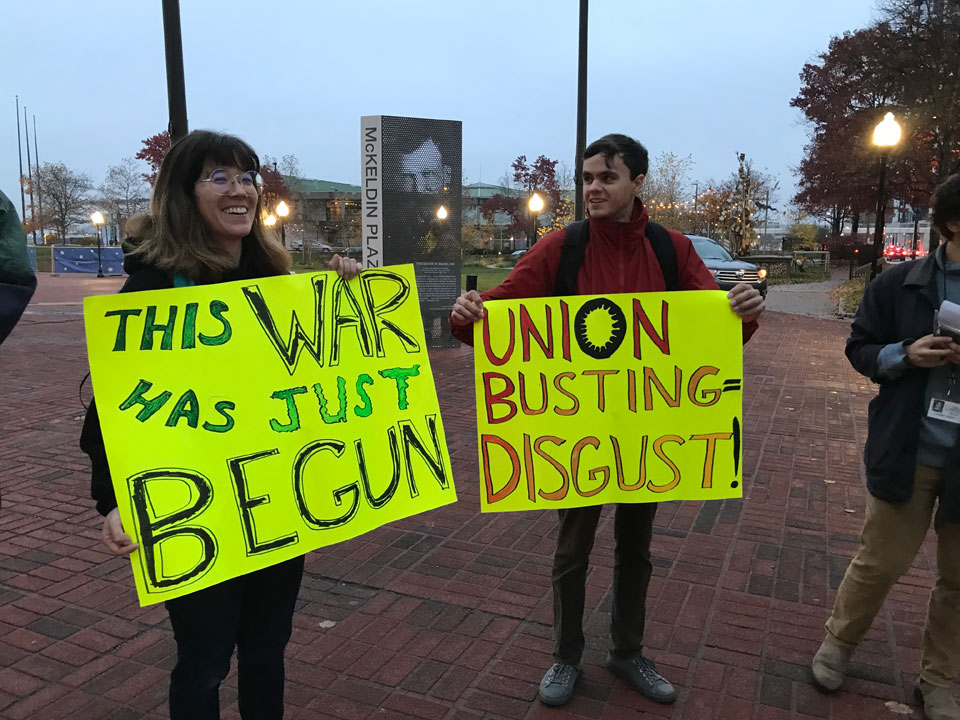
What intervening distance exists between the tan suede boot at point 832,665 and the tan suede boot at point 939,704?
28 cm

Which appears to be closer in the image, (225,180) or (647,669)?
(225,180)

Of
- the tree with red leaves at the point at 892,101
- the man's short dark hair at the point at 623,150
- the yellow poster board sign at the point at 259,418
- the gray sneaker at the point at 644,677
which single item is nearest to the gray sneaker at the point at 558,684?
the gray sneaker at the point at 644,677

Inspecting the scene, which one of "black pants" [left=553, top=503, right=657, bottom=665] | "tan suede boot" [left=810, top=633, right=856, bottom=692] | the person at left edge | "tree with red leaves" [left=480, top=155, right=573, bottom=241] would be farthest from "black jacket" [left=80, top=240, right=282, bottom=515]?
"tree with red leaves" [left=480, top=155, right=573, bottom=241]

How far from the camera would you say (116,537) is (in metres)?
1.92

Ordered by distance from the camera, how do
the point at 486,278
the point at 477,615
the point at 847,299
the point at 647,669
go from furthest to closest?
1. the point at 486,278
2. the point at 847,299
3. the point at 477,615
4. the point at 647,669

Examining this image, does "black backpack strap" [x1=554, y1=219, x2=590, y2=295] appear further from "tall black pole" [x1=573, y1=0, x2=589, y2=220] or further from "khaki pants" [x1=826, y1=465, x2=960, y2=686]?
"tall black pole" [x1=573, y1=0, x2=589, y2=220]

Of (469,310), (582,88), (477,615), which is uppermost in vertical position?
(582,88)

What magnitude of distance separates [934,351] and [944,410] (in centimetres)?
26

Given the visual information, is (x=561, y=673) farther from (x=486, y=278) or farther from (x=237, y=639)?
(x=486, y=278)

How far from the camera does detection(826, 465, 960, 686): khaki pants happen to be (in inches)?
103

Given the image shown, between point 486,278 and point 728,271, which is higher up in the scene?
point 728,271

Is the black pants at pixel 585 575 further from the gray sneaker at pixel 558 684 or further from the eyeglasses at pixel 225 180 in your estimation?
the eyeglasses at pixel 225 180

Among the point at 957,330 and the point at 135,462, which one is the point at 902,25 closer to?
the point at 957,330

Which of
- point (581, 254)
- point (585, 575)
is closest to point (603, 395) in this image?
point (581, 254)
